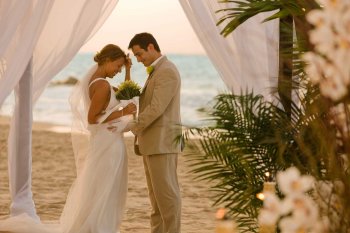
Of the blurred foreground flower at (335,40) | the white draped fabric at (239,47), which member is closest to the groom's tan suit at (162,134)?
the white draped fabric at (239,47)

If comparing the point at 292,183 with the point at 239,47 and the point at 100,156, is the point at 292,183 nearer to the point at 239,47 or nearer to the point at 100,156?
the point at 100,156

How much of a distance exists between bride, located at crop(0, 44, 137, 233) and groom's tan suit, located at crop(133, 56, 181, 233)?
0.90 ft

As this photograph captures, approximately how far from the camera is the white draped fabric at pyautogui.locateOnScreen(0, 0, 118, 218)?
19.0ft

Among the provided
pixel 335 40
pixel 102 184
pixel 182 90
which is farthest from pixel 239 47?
pixel 182 90

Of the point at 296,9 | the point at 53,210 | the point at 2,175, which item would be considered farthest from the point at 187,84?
the point at 296,9

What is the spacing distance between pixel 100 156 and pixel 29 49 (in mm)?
831

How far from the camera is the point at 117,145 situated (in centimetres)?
589

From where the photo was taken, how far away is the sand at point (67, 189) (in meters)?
6.88

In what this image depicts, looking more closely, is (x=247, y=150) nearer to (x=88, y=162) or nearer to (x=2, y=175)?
(x=88, y=162)

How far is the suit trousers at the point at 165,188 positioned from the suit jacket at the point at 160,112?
0.19 ft

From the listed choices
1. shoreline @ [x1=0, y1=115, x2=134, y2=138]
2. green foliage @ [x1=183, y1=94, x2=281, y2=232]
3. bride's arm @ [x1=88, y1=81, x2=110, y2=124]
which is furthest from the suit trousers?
shoreline @ [x1=0, y1=115, x2=134, y2=138]

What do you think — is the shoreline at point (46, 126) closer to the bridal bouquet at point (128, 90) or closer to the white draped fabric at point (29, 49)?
the white draped fabric at point (29, 49)

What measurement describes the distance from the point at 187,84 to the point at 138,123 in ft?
79.1

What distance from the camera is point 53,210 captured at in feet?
24.0
